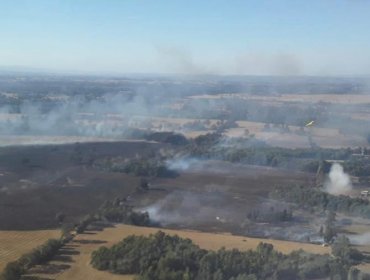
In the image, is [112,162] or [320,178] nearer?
[320,178]

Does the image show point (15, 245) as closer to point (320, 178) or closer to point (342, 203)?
point (342, 203)

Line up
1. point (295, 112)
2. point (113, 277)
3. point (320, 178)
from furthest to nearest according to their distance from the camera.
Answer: point (295, 112) < point (320, 178) < point (113, 277)

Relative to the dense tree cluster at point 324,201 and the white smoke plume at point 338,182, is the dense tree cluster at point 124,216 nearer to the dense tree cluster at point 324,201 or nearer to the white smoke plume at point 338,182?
the dense tree cluster at point 324,201

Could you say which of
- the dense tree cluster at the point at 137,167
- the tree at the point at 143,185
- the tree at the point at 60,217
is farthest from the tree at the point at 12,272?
the dense tree cluster at the point at 137,167

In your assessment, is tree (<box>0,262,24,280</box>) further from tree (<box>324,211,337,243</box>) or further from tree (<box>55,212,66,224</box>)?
tree (<box>324,211,337,243</box>)

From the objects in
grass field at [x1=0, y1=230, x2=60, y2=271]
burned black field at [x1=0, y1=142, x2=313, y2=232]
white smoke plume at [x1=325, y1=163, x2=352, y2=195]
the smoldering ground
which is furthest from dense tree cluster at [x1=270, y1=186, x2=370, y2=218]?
grass field at [x1=0, y1=230, x2=60, y2=271]

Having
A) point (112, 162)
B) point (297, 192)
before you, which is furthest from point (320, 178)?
point (112, 162)

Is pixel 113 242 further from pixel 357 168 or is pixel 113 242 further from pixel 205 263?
pixel 357 168
